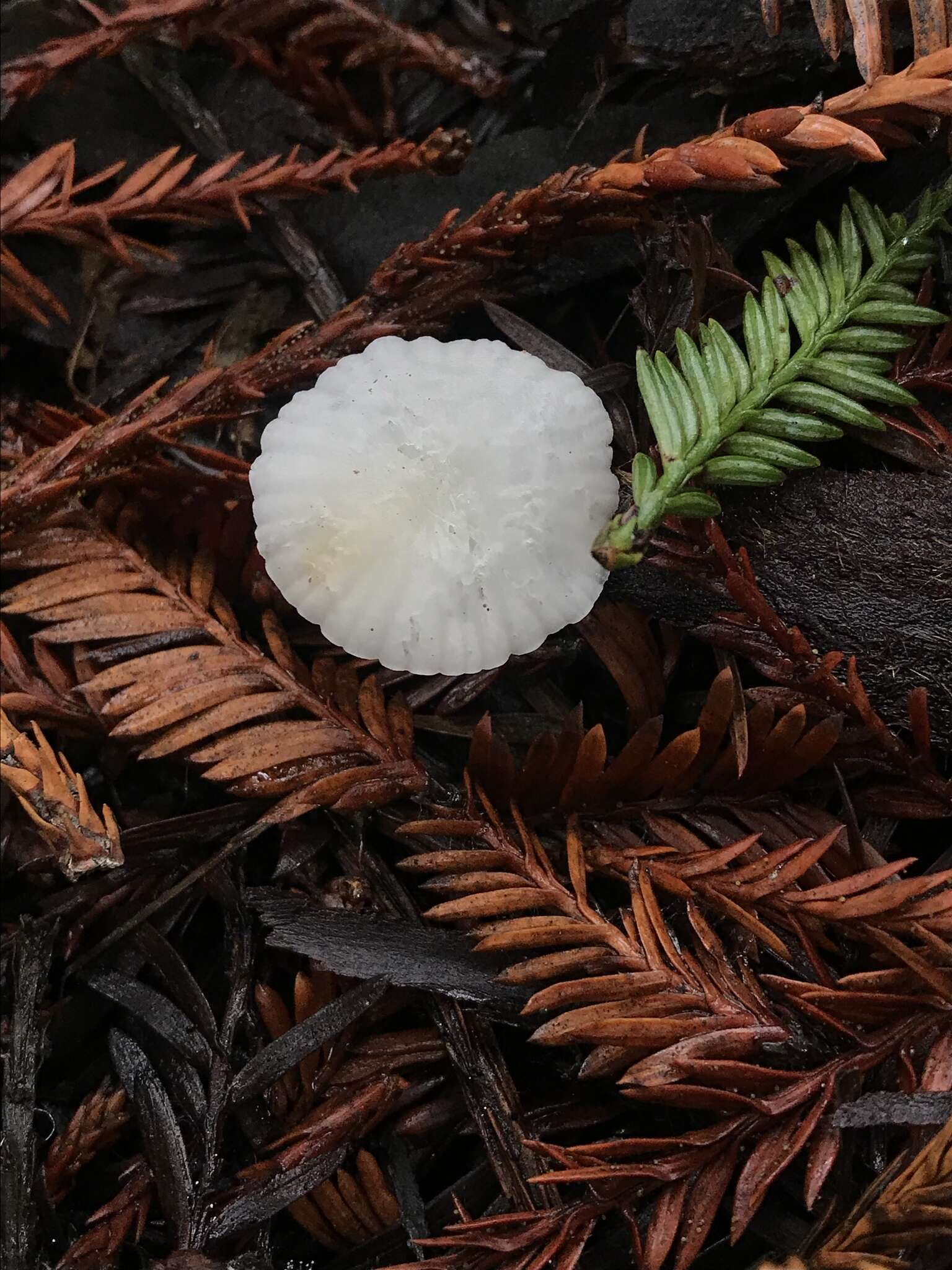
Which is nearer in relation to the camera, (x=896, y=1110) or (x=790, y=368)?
(x=896, y=1110)

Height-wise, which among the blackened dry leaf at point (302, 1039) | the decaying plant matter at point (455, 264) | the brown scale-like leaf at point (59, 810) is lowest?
the blackened dry leaf at point (302, 1039)

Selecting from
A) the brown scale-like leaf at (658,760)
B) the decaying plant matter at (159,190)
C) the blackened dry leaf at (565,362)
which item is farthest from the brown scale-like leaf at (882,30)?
the brown scale-like leaf at (658,760)

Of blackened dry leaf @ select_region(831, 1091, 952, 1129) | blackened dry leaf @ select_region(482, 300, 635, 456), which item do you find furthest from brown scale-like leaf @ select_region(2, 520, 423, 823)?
blackened dry leaf @ select_region(831, 1091, 952, 1129)

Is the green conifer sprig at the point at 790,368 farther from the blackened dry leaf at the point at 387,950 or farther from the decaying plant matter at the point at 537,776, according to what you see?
the blackened dry leaf at the point at 387,950

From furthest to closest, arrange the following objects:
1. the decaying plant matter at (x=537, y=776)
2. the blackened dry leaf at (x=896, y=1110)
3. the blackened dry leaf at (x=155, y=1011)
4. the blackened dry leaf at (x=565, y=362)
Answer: the blackened dry leaf at (x=565, y=362)
the blackened dry leaf at (x=155, y=1011)
the decaying plant matter at (x=537, y=776)
the blackened dry leaf at (x=896, y=1110)

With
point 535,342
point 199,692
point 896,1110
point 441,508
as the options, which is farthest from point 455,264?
point 896,1110

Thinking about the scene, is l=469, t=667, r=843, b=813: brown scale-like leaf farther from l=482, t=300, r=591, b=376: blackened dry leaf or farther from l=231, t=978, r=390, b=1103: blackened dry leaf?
l=482, t=300, r=591, b=376: blackened dry leaf

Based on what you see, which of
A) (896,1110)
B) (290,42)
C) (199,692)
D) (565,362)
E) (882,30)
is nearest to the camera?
(896,1110)

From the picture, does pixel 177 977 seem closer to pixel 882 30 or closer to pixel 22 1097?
pixel 22 1097
